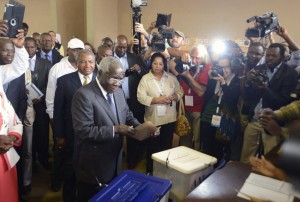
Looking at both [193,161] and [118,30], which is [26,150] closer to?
[193,161]

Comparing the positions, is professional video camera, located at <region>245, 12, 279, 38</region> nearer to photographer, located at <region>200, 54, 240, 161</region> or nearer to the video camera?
photographer, located at <region>200, 54, 240, 161</region>

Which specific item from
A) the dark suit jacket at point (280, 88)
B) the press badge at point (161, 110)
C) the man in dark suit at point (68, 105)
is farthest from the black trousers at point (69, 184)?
the dark suit jacket at point (280, 88)

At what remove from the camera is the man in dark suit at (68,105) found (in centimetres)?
241

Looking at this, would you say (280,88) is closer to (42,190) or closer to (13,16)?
(13,16)

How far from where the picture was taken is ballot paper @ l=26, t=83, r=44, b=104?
2.79 m

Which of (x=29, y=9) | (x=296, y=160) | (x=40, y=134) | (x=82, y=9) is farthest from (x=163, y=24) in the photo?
(x=29, y=9)

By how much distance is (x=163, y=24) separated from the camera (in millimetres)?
3225

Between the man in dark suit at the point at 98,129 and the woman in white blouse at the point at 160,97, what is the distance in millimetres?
968

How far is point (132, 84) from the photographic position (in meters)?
3.31

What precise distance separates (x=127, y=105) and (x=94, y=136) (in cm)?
59

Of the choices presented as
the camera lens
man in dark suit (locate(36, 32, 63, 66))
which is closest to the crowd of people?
the camera lens

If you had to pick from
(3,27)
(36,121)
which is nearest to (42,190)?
(36,121)

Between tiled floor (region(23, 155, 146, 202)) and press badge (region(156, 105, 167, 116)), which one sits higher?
press badge (region(156, 105, 167, 116))

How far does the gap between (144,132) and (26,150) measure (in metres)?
1.37
